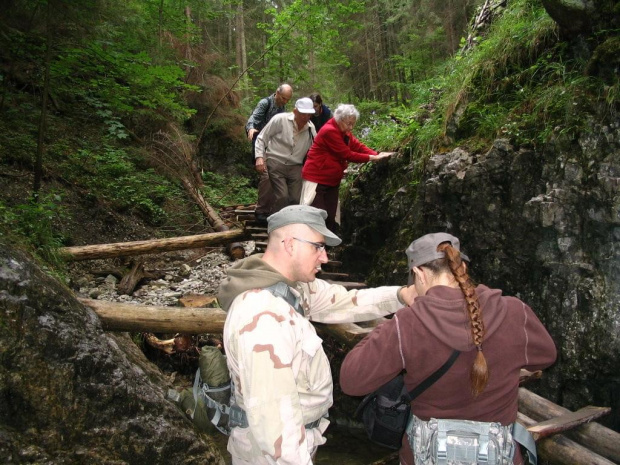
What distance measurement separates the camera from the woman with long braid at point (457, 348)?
1957 millimetres

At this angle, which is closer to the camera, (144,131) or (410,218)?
(410,218)

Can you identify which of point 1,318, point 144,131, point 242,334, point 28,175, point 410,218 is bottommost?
point 1,318

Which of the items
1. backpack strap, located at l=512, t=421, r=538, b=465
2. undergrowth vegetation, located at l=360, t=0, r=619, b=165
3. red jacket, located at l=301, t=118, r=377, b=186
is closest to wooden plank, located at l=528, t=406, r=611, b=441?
backpack strap, located at l=512, t=421, r=538, b=465

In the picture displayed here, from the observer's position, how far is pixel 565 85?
4.38m

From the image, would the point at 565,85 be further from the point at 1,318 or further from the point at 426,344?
the point at 1,318

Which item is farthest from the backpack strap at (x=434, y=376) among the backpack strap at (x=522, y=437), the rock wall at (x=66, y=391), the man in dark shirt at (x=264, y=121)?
the man in dark shirt at (x=264, y=121)

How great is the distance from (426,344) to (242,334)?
2.68 ft

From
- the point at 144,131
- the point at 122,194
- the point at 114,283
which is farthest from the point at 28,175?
the point at 144,131

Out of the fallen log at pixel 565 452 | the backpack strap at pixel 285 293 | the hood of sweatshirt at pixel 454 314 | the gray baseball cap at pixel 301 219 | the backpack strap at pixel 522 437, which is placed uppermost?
the gray baseball cap at pixel 301 219

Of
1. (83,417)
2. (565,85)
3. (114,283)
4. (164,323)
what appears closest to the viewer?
(83,417)

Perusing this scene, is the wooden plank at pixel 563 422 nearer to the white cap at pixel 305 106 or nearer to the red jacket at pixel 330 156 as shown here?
the red jacket at pixel 330 156

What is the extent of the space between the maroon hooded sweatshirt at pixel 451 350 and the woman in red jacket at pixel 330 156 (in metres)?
3.70

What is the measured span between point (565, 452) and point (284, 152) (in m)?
4.86

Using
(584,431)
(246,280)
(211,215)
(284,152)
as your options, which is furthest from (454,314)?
(211,215)
